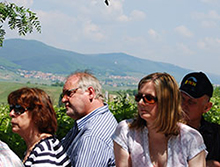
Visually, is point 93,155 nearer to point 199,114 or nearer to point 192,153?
point 192,153

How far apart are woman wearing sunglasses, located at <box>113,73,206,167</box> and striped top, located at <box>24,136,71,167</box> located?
44 centimetres

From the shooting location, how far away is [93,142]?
3.06m

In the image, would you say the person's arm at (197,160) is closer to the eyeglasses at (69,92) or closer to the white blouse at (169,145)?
the white blouse at (169,145)

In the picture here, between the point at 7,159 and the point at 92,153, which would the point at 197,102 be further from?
the point at 7,159

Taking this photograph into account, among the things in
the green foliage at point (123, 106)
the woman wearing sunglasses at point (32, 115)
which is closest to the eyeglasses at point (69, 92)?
the woman wearing sunglasses at point (32, 115)

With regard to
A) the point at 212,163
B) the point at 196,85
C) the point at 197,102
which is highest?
the point at 196,85

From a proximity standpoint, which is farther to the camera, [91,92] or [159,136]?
[91,92]

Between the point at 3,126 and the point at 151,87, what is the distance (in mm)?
3609

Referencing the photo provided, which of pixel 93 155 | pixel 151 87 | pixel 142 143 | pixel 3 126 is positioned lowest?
pixel 3 126

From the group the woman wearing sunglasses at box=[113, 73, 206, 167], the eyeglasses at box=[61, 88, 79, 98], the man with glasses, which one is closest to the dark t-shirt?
the woman wearing sunglasses at box=[113, 73, 206, 167]

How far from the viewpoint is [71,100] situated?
11.7 ft

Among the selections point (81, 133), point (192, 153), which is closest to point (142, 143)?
point (192, 153)

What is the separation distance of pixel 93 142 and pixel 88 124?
27 cm

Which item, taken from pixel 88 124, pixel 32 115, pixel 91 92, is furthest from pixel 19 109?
pixel 91 92
